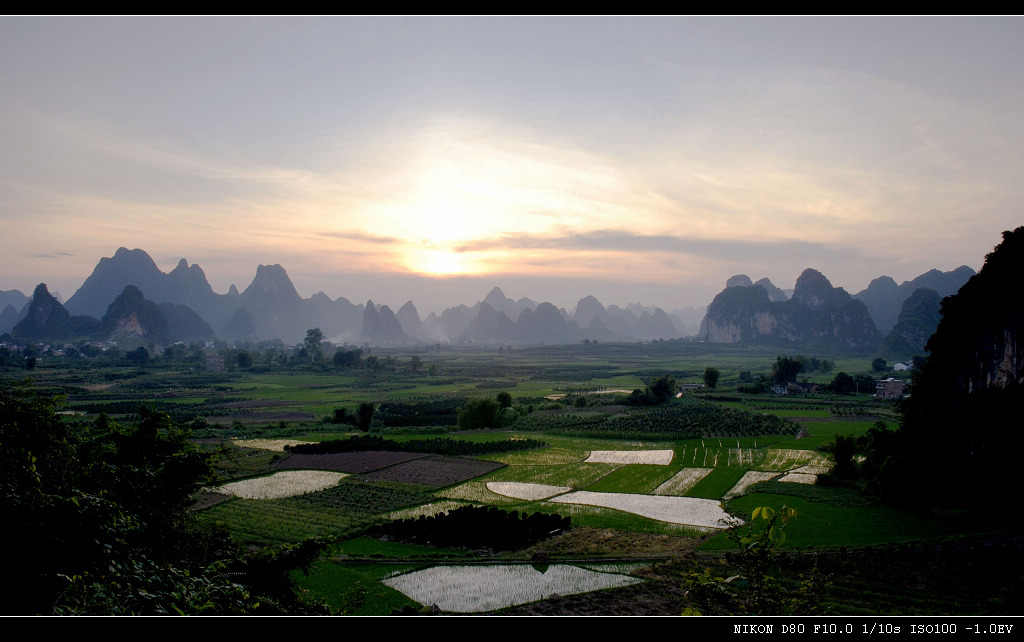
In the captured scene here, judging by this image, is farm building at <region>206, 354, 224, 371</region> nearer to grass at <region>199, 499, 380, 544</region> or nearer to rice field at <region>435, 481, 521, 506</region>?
grass at <region>199, 499, 380, 544</region>

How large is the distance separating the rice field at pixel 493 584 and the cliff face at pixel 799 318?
12872cm

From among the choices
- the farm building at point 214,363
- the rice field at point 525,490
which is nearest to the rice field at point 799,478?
the rice field at point 525,490

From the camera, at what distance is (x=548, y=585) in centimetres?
1305

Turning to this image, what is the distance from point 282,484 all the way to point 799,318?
14098cm

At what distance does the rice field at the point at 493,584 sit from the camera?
1227 cm

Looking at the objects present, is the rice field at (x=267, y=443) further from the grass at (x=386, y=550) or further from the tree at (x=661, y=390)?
the tree at (x=661, y=390)

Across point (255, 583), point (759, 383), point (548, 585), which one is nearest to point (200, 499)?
point (548, 585)

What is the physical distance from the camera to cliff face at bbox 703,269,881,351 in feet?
410

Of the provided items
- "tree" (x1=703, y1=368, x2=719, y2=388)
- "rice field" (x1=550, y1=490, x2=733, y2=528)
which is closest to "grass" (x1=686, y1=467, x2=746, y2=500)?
"rice field" (x1=550, y1=490, x2=733, y2=528)

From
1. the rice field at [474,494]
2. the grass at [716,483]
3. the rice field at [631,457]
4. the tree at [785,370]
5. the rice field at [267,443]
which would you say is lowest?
the rice field at [267,443]

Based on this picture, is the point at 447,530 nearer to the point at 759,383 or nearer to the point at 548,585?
the point at 548,585

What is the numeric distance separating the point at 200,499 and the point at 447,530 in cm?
996

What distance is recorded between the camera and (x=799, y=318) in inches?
5591
